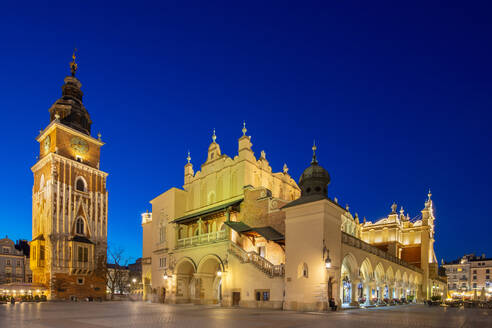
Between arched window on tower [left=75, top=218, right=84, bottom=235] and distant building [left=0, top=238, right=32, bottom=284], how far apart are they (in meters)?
25.2

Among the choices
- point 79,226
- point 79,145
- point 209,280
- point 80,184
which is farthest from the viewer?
point 79,145

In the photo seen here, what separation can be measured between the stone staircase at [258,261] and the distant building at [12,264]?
58213 millimetres

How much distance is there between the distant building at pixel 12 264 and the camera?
228 ft

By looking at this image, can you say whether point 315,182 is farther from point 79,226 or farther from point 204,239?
point 79,226

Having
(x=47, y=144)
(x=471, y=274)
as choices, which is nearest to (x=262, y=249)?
(x=47, y=144)

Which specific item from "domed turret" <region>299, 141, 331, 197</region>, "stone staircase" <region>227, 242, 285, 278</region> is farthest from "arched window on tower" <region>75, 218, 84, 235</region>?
"domed turret" <region>299, 141, 331, 197</region>

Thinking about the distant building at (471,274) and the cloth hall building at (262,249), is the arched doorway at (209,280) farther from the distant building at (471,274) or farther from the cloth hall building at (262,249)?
the distant building at (471,274)

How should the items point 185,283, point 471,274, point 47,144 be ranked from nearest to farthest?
point 185,283 < point 47,144 < point 471,274

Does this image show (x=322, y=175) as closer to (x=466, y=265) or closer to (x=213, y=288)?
(x=213, y=288)

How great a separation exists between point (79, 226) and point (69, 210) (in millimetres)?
3174

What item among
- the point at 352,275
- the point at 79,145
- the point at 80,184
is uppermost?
the point at 79,145

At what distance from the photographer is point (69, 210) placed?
54406 mm

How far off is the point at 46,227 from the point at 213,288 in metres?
29.5

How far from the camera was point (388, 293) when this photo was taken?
40.7 m
